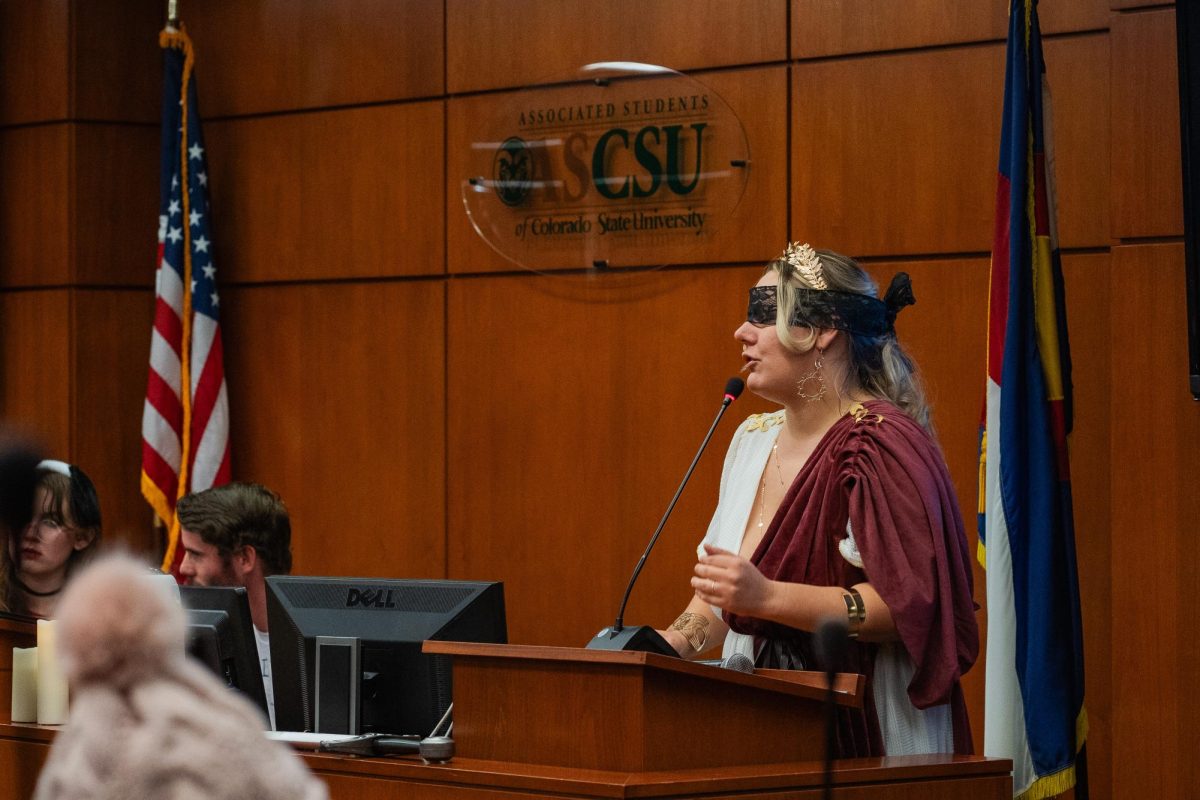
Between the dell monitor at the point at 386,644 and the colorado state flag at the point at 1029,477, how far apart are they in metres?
1.35

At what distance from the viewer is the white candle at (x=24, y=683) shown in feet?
8.46

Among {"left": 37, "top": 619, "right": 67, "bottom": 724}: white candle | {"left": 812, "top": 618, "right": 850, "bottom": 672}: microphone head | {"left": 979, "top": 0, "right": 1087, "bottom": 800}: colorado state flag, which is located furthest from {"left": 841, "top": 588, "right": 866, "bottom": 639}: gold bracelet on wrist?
{"left": 37, "top": 619, "right": 67, "bottom": 724}: white candle

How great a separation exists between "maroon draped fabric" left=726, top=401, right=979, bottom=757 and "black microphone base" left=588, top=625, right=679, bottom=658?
406mm

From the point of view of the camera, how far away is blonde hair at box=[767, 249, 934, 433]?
9.80 ft

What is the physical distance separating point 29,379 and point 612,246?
6.72 ft

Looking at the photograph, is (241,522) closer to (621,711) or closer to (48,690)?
(48,690)

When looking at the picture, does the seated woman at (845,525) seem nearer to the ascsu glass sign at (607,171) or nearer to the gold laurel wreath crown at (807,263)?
the gold laurel wreath crown at (807,263)

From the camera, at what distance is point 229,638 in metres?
2.59

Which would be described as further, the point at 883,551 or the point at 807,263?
the point at 807,263

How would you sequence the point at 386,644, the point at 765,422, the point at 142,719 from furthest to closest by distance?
the point at 765,422 → the point at 386,644 → the point at 142,719

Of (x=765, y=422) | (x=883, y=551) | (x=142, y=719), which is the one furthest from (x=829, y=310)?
(x=142, y=719)

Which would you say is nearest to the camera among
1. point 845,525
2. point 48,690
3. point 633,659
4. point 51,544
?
point 633,659

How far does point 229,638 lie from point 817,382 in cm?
114

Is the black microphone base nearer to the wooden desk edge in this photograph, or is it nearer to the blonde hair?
the wooden desk edge
